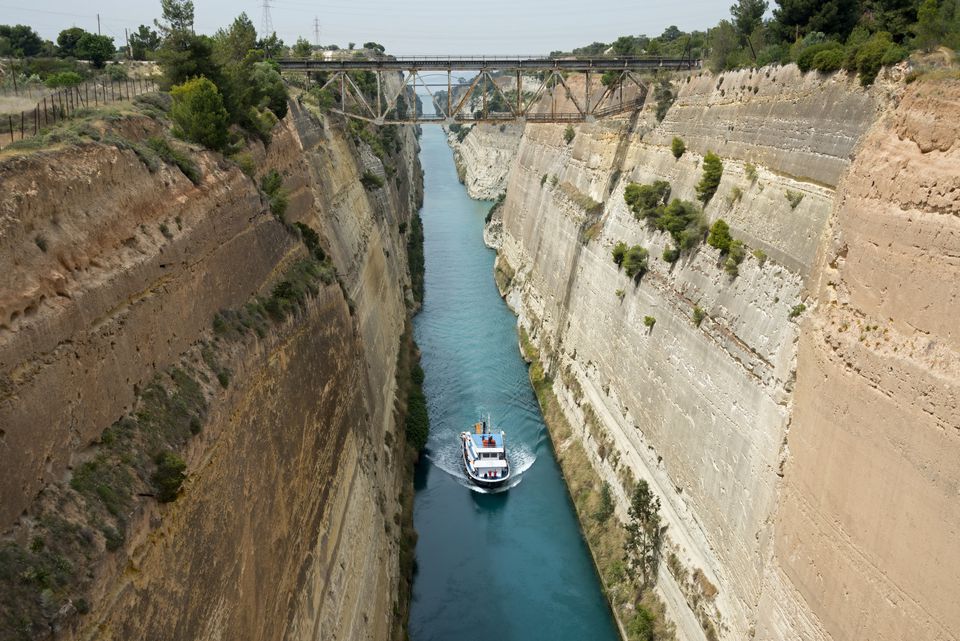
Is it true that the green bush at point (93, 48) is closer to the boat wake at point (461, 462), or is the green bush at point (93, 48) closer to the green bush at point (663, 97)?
the boat wake at point (461, 462)

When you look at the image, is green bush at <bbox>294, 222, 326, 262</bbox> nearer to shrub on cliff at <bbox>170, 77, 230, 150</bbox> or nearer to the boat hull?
shrub on cliff at <bbox>170, 77, 230, 150</bbox>

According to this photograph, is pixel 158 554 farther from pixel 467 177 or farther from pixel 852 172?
pixel 467 177

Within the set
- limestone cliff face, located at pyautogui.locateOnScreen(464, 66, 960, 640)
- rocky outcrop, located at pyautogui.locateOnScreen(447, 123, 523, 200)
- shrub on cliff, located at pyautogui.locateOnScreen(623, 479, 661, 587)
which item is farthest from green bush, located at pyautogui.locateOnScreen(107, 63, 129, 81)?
rocky outcrop, located at pyautogui.locateOnScreen(447, 123, 523, 200)

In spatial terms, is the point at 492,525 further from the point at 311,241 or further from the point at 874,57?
the point at 874,57

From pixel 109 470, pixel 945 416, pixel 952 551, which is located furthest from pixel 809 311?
pixel 109 470

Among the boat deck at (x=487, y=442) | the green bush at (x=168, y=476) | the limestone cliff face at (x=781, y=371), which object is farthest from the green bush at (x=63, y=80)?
the limestone cliff face at (x=781, y=371)

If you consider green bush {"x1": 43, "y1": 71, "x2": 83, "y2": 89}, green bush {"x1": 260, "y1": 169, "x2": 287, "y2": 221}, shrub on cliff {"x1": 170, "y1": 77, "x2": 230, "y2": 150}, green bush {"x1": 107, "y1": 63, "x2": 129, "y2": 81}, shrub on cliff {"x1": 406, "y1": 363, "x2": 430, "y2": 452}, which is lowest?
shrub on cliff {"x1": 406, "y1": 363, "x2": 430, "y2": 452}

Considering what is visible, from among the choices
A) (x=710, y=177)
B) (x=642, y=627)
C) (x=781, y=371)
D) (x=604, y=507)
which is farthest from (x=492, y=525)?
(x=710, y=177)
